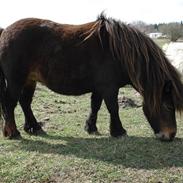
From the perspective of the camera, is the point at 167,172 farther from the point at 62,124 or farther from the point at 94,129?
the point at 62,124

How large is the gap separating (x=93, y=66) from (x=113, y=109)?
0.68 m

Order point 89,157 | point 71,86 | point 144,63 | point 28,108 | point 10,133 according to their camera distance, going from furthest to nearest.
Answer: point 28,108
point 10,133
point 71,86
point 144,63
point 89,157

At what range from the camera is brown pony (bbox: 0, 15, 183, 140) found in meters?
5.63

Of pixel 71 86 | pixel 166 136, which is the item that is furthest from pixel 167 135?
pixel 71 86

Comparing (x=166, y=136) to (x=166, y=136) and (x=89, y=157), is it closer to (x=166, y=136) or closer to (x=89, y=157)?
(x=166, y=136)

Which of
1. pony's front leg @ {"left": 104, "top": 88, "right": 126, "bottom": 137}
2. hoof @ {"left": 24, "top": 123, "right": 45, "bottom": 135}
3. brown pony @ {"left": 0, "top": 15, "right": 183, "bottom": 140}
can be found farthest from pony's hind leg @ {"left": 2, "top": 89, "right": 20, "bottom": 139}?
pony's front leg @ {"left": 104, "top": 88, "right": 126, "bottom": 137}

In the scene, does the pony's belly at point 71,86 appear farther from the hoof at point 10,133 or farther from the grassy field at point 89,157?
the hoof at point 10,133

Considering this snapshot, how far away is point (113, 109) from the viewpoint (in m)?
5.89

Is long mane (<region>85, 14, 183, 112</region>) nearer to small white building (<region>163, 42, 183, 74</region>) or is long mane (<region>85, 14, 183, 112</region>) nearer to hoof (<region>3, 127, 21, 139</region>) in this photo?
hoof (<region>3, 127, 21, 139</region>)

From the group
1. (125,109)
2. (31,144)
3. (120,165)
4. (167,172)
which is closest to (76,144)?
(31,144)

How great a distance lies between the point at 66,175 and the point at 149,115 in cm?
167

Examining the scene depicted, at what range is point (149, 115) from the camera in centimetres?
575

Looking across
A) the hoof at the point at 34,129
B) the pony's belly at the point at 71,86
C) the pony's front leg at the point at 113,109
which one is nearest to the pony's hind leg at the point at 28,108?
the hoof at the point at 34,129

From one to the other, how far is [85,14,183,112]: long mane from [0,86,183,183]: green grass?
668 millimetres
